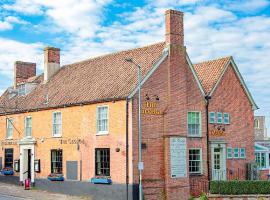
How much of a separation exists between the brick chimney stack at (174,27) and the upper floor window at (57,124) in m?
9.88

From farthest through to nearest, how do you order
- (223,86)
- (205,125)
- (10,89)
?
(10,89) → (223,86) → (205,125)

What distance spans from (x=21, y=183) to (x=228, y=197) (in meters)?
17.1

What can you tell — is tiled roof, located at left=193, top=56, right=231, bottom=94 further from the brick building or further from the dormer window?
the dormer window

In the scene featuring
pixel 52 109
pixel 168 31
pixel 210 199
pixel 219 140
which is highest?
pixel 168 31

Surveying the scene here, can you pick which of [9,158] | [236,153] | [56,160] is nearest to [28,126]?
[9,158]

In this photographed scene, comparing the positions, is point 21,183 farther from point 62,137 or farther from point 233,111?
point 233,111

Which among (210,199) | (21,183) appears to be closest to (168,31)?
(210,199)

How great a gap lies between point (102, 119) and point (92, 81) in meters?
4.33

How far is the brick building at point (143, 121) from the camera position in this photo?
3020cm

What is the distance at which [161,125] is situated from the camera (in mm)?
30969

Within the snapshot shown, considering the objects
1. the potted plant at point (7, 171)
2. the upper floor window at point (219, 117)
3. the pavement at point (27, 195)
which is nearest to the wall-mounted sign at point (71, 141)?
the pavement at point (27, 195)

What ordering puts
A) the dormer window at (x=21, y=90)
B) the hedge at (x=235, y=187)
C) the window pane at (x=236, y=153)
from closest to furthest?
the hedge at (x=235, y=187)
the window pane at (x=236, y=153)
the dormer window at (x=21, y=90)

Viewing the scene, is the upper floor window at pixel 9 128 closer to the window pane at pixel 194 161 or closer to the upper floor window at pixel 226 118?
the window pane at pixel 194 161

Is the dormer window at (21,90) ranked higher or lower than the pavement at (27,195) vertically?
higher
